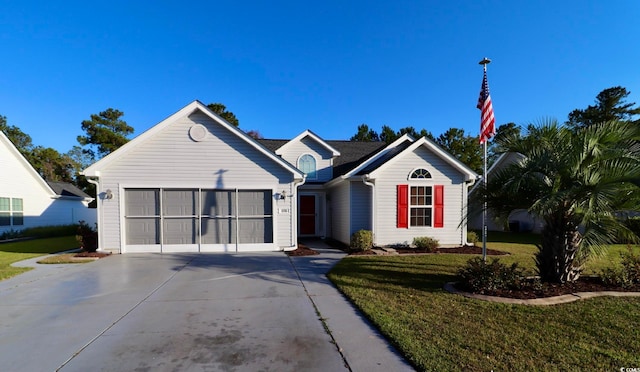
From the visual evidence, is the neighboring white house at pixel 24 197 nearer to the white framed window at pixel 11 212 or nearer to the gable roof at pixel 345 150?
the white framed window at pixel 11 212

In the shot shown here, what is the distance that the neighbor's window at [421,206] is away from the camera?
1184 cm

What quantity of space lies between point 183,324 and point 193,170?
24.5ft

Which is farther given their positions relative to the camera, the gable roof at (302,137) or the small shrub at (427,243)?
the gable roof at (302,137)

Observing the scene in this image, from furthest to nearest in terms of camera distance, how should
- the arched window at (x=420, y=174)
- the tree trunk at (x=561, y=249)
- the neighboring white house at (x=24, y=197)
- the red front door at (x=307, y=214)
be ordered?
the neighboring white house at (x=24, y=197)
the red front door at (x=307, y=214)
the arched window at (x=420, y=174)
the tree trunk at (x=561, y=249)

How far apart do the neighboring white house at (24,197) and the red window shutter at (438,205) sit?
21.1 metres

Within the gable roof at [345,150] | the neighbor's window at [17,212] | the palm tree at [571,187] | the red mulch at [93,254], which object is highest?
the gable roof at [345,150]

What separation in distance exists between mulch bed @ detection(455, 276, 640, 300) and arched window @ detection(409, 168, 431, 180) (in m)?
6.18

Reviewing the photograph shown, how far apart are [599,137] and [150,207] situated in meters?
12.3

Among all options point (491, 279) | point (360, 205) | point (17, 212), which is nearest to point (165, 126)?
point (360, 205)

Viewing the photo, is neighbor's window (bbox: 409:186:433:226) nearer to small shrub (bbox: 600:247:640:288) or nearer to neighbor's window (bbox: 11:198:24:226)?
small shrub (bbox: 600:247:640:288)

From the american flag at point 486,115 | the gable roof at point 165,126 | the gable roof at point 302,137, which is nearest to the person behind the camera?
the american flag at point 486,115

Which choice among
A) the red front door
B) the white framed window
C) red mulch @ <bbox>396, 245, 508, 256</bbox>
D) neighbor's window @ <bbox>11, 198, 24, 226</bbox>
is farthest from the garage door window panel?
neighbor's window @ <bbox>11, 198, 24, 226</bbox>

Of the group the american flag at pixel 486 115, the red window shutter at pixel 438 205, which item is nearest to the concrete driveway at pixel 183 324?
the red window shutter at pixel 438 205

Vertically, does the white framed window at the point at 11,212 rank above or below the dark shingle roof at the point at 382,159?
below
